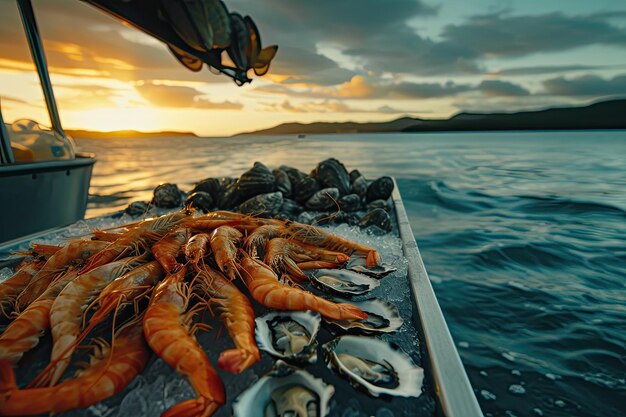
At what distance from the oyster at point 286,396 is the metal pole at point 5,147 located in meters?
4.48

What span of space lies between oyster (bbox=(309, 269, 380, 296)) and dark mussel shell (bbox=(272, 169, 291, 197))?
2.68 m

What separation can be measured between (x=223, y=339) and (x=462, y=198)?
933 cm

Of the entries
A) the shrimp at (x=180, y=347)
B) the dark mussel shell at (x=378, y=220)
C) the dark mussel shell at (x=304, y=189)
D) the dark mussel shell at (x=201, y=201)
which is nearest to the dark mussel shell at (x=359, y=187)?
the dark mussel shell at (x=304, y=189)

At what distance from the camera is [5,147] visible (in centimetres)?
382

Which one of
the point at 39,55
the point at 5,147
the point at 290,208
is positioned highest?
the point at 39,55

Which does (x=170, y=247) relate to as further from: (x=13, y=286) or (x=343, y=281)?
(x=343, y=281)

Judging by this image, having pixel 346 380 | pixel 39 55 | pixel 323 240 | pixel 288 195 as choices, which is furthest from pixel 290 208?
pixel 39 55

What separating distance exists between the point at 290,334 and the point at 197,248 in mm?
740

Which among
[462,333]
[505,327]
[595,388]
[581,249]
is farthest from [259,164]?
[581,249]

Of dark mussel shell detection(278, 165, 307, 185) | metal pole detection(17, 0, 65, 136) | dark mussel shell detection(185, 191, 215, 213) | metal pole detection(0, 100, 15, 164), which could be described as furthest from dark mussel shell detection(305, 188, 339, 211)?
metal pole detection(17, 0, 65, 136)

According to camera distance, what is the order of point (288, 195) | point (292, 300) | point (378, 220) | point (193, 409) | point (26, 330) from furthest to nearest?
point (288, 195) < point (378, 220) < point (292, 300) < point (26, 330) < point (193, 409)

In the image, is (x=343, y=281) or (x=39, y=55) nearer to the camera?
(x=343, y=281)

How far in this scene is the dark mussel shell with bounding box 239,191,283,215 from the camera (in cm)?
390

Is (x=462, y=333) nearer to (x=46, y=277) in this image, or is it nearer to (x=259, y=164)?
(x=259, y=164)
